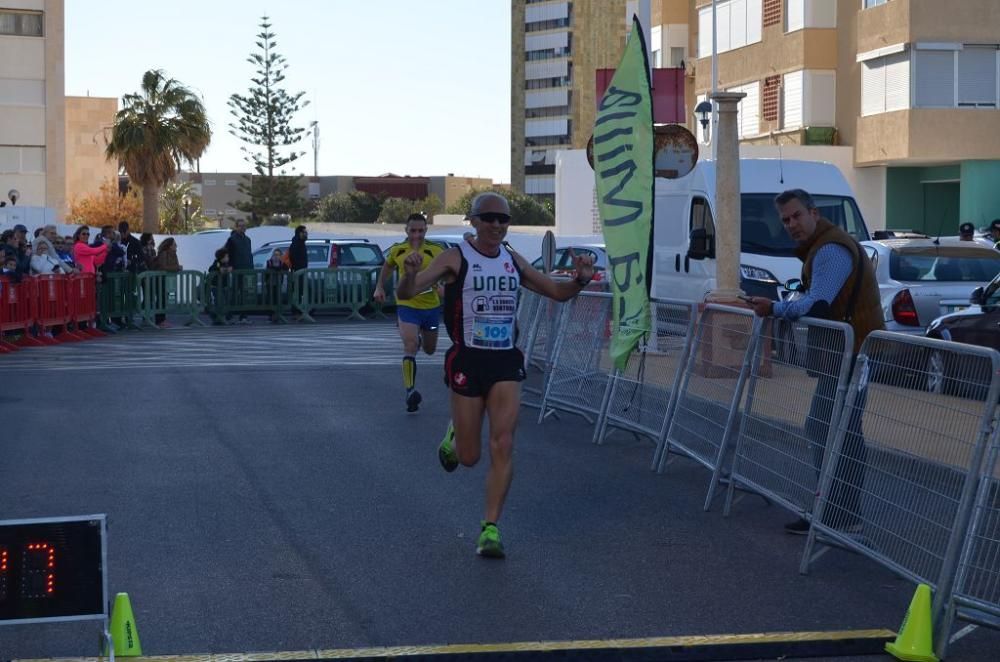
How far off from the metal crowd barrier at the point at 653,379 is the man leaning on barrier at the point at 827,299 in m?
1.78

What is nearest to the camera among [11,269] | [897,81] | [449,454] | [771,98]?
[449,454]

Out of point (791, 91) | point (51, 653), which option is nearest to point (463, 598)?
point (51, 653)

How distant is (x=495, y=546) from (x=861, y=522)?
182cm

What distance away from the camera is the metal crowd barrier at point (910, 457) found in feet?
20.2

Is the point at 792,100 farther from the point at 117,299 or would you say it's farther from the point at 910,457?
the point at 910,457

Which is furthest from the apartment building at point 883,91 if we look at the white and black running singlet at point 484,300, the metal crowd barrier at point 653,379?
the white and black running singlet at point 484,300

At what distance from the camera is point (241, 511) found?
30.5ft

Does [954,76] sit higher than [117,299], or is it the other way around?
[954,76]

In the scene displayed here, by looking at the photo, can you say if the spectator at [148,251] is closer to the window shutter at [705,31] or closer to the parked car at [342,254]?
the parked car at [342,254]

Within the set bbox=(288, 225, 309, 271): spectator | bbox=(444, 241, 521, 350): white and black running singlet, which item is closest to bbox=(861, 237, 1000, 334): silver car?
bbox=(444, 241, 521, 350): white and black running singlet

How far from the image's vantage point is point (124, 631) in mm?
5883

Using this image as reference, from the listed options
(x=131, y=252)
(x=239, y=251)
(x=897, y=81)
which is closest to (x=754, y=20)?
(x=897, y=81)

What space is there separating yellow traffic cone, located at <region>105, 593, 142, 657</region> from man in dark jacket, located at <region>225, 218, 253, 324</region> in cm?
2529

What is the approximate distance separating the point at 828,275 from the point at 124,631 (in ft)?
14.0
